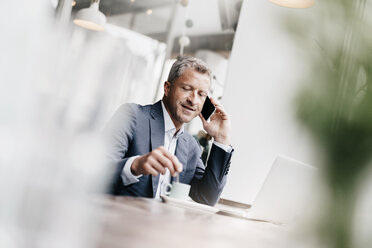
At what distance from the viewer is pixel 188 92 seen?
2.11m

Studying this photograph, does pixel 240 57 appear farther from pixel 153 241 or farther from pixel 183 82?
pixel 153 241

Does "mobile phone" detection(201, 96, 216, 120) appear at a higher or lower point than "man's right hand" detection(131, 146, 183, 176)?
higher

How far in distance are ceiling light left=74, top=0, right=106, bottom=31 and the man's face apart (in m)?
1.00

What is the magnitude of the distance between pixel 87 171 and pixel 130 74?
2440 millimetres

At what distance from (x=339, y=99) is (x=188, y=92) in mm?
1770

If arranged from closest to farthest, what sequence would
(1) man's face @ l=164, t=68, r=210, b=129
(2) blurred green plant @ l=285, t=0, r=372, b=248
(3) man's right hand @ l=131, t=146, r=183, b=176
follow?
(2) blurred green plant @ l=285, t=0, r=372, b=248, (3) man's right hand @ l=131, t=146, r=183, b=176, (1) man's face @ l=164, t=68, r=210, b=129

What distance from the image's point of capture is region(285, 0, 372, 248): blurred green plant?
0.32 meters

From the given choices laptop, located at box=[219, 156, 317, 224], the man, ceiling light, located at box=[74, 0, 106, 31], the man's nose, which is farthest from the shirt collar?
ceiling light, located at box=[74, 0, 106, 31]

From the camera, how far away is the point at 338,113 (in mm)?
344

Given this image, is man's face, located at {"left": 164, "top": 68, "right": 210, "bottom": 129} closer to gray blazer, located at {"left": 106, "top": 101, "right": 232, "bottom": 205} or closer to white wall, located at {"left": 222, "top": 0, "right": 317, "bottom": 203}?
gray blazer, located at {"left": 106, "top": 101, "right": 232, "bottom": 205}

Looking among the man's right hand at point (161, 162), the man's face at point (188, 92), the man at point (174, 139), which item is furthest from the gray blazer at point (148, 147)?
the man's right hand at point (161, 162)

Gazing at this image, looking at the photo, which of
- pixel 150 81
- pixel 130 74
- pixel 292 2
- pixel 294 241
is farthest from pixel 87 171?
pixel 150 81

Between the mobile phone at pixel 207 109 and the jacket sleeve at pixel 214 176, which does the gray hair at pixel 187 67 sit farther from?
the jacket sleeve at pixel 214 176

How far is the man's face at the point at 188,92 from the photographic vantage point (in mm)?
2061
